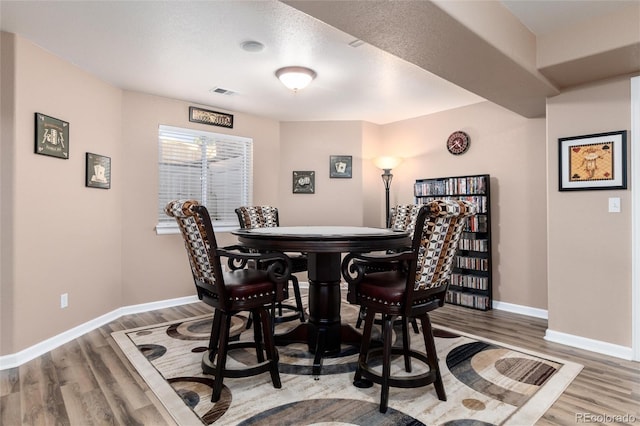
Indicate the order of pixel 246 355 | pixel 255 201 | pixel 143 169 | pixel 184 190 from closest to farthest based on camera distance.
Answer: pixel 246 355, pixel 143 169, pixel 184 190, pixel 255 201

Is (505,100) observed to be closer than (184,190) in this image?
Yes

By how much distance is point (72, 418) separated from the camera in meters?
1.84

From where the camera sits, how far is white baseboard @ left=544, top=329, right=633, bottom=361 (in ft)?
8.63

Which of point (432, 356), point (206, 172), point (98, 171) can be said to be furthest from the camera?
point (206, 172)

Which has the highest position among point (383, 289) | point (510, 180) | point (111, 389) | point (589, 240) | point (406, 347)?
point (510, 180)

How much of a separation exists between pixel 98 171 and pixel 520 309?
4546 mm

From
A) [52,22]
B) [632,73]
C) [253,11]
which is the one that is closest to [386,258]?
[253,11]

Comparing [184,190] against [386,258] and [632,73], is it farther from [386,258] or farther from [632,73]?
[632,73]

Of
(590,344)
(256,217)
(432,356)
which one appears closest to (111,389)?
(432,356)

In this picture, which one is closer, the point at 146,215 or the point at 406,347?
the point at 406,347

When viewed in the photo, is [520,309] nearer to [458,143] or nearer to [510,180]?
[510,180]

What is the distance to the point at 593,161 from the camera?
2.79 metres

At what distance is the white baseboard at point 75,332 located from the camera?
250cm

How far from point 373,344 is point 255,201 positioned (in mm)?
2766
